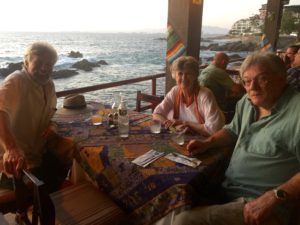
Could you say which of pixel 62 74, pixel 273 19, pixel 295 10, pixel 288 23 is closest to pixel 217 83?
pixel 273 19

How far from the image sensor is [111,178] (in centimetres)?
151

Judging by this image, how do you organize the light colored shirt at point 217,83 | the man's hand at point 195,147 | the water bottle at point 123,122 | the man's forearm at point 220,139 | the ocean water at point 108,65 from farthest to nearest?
1. the ocean water at point 108,65
2. the light colored shirt at point 217,83
3. the water bottle at point 123,122
4. the man's forearm at point 220,139
5. the man's hand at point 195,147

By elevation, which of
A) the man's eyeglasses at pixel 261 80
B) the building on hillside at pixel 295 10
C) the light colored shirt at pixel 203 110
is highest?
the building on hillside at pixel 295 10

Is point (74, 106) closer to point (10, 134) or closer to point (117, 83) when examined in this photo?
point (10, 134)

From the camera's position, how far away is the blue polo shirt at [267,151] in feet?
4.33

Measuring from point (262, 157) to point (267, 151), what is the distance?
5cm

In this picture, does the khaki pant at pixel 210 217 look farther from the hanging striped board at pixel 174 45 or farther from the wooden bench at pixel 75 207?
the hanging striped board at pixel 174 45

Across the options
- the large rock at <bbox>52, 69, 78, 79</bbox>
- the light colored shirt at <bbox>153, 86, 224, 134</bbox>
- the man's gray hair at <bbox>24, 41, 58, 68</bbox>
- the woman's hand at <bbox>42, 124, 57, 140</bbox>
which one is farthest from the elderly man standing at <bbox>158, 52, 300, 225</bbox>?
the large rock at <bbox>52, 69, 78, 79</bbox>

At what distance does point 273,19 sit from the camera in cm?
680

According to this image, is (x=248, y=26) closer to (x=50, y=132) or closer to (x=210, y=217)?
(x=50, y=132)

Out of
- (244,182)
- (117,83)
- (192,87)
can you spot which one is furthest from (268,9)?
(244,182)

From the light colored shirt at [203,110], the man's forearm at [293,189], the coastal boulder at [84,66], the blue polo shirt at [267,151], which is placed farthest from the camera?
the coastal boulder at [84,66]

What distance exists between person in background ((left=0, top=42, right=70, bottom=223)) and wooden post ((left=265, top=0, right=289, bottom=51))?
656 centimetres

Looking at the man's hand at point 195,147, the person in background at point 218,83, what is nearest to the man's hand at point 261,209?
the man's hand at point 195,147
